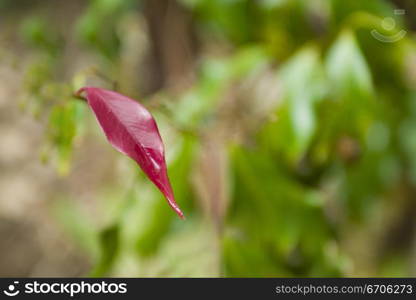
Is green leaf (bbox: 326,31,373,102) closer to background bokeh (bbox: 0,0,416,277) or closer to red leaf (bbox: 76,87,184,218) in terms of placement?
background bokeh (bbox: 0,0,416,277)

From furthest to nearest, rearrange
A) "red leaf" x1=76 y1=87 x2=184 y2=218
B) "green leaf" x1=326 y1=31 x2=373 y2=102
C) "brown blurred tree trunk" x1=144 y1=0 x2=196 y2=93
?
"brown blurred tree trunk" x1=144 y1=0 x2=196 y2=93, "green leaf" x1=326 y1=31 x2=373 y2=102, "red leaf" x1=76 y1=87 x2=184 y2=218

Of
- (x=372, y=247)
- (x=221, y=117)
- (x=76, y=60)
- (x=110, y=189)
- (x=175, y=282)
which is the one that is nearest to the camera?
(x=175, y=282)

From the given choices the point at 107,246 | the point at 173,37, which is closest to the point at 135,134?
the point at 107,246

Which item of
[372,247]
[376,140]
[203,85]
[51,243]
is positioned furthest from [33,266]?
[376,140]

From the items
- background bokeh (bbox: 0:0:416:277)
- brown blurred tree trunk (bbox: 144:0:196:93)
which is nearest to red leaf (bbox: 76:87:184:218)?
background bokeh (bbox: 0:0:416:277)

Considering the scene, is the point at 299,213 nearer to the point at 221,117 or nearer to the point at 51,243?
the point at 221,117

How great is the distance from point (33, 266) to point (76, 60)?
645mm

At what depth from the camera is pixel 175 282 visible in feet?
2.81

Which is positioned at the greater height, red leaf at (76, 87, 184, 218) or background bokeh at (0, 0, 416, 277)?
background bokeh at (0, 0, 416, 277)

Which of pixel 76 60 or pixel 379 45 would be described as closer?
pixel 379 45

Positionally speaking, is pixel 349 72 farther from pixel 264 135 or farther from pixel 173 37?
pixel 173 37

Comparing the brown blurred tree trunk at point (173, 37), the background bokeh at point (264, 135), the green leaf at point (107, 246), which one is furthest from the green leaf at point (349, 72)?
the brown blurred tree trunk at point (173, 37)

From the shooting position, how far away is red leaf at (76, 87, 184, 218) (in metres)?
0.43

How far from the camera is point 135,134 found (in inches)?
17.3
